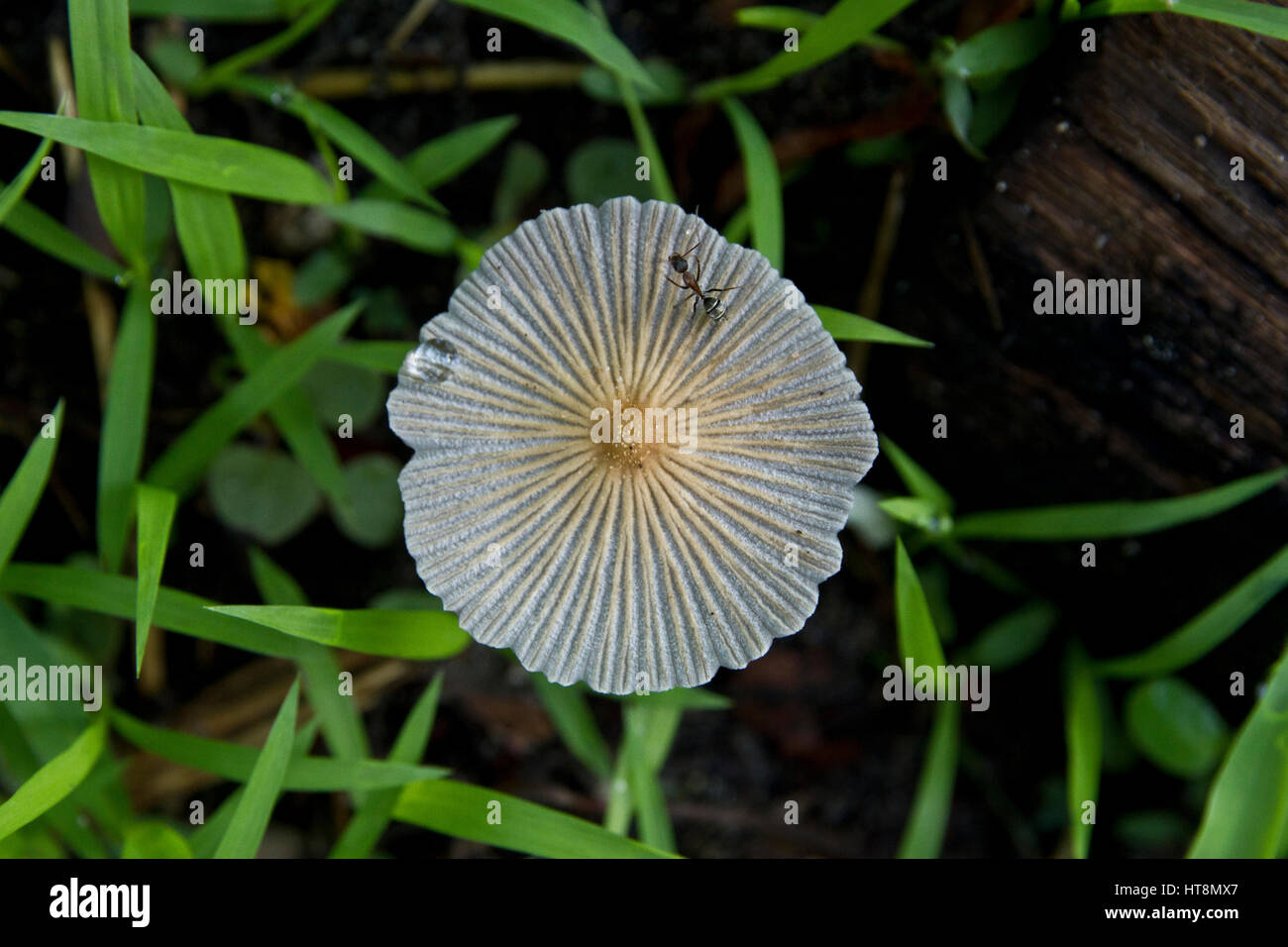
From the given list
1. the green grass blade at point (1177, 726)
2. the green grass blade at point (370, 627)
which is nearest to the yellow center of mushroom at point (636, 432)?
the green grass blade at point (370, 627)

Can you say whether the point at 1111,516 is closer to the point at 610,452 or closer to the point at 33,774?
the point at 610,452

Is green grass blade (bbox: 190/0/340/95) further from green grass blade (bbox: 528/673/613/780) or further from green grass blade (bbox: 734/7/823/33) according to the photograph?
green grass blade (bbox: 528/673/613/780)

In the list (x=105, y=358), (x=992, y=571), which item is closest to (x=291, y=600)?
(x=105, y=358)

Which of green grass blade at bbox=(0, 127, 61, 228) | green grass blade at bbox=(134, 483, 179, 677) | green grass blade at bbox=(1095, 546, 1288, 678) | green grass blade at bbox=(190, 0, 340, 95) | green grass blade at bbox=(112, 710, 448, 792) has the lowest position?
green grass blade at bbox=(112, 710, 448, 792)

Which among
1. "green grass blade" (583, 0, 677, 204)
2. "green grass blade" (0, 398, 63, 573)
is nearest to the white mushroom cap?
"green grass blade" (583, 0, 677, 204)

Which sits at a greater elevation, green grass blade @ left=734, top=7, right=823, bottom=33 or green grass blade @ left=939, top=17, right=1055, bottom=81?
green grass blade @ left=734, top=7, right=823, bottom=33

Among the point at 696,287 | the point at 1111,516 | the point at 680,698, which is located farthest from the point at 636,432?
the point at 1111,516

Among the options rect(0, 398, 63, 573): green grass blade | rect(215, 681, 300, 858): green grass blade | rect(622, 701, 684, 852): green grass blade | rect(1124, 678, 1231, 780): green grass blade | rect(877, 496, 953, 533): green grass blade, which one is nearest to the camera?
rect(215, 681, 300, 858): green grass blade
